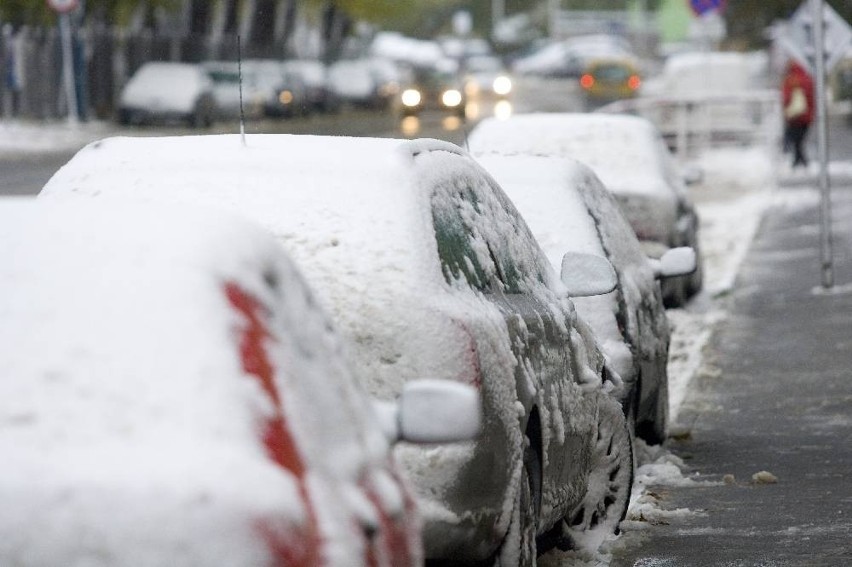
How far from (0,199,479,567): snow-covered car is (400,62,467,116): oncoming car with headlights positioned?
153 feet

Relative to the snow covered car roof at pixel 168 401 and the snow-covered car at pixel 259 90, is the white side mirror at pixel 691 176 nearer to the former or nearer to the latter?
the snow covered car roof at pixel 168 401

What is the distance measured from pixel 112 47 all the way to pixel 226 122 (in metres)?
4.84

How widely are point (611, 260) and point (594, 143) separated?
665cm

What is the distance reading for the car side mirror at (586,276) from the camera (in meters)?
7.80

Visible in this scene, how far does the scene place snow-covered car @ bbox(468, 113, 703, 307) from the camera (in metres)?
15.7

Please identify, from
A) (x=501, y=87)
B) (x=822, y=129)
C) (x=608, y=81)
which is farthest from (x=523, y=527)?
(x=608, y=81)

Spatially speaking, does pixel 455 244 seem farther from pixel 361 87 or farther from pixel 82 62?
pixel 361 87

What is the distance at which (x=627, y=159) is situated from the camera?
54.4 ft

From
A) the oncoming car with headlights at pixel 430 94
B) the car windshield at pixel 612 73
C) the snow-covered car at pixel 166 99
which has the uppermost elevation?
the snow-covered car at pixel 166 99

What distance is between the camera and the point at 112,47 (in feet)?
184

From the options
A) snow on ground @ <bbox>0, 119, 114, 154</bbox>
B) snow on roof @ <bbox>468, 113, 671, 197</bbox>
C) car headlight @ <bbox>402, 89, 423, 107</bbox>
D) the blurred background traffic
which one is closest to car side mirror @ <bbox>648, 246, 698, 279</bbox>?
snow on roof @ <bbox>468, 113, 671, 197</bbox>

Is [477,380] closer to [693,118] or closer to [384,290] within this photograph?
[384,290]

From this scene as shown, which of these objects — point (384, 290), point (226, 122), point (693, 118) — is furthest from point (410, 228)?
point (226, 122)

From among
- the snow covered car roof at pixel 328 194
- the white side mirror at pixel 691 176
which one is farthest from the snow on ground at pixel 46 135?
the snow covered car roof at pixel 328 194
